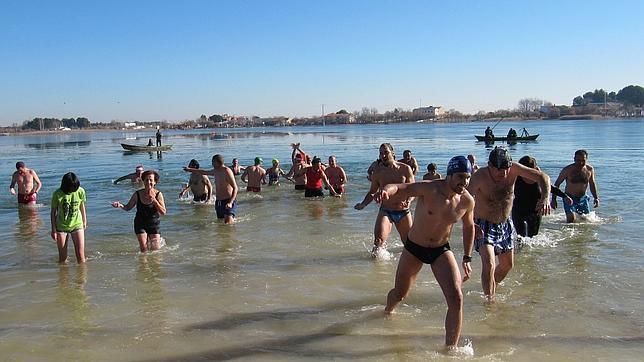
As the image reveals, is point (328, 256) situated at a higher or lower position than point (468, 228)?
lower

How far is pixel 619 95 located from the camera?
189375 millimetres

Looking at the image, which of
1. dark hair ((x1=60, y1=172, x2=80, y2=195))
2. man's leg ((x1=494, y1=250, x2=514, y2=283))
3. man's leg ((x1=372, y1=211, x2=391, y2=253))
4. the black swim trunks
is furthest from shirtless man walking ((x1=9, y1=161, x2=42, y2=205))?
the black swim trunks

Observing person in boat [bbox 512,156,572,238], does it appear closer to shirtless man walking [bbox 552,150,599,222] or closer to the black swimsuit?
shirtless man walking [bbox 552,150,599,222]

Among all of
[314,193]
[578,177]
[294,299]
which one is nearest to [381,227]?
[294,299]

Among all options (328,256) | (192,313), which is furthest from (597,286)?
(192,313)

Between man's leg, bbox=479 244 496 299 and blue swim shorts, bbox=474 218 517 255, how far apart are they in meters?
0.07

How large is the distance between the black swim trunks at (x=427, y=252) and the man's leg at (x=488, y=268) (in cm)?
130

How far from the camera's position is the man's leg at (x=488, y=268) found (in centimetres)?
614

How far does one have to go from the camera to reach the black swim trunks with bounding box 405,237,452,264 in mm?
4983

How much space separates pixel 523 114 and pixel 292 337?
636 feet

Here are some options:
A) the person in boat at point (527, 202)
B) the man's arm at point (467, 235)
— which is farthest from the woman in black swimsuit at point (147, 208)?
the person in boat at point (527, 202)

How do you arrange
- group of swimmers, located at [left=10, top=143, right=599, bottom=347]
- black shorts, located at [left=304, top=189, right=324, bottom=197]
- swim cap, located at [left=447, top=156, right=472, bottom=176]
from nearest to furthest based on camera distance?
1. swim cap, located at [left=447, top=156, right=472, bottom=176]
2. group of swimmers, located at [left=10, top=143, right=599, bottom=347]
3. black shorts, located at [left=304, top=189, right=324, bottom=197]

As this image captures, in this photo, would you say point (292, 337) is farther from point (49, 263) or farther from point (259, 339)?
point (49, 263)

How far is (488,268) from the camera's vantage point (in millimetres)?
6203
